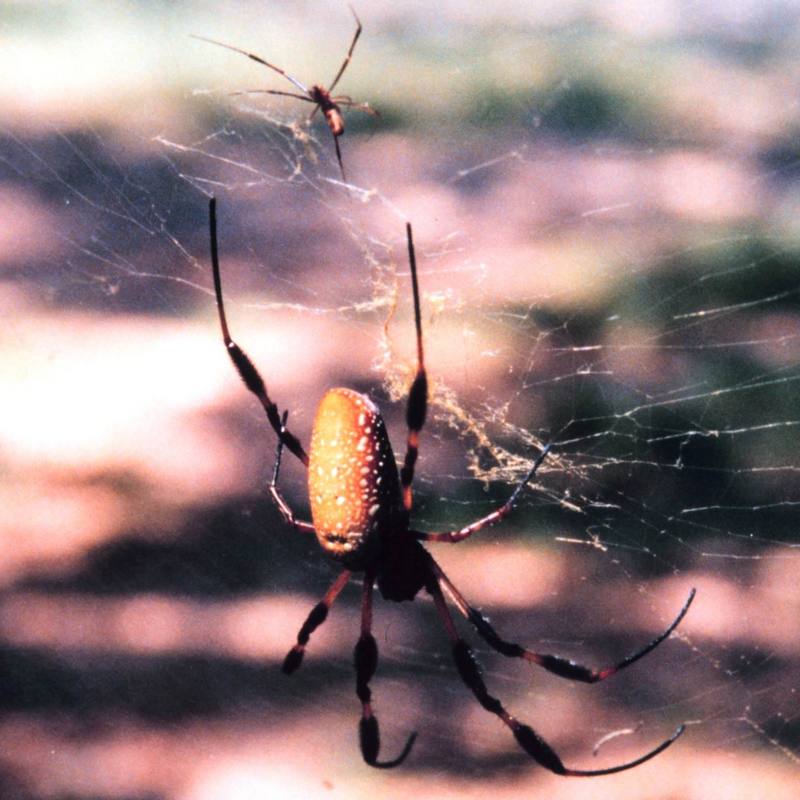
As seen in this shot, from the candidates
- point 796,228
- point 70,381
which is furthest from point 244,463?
point 796,228

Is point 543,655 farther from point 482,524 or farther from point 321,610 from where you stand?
point 321,610

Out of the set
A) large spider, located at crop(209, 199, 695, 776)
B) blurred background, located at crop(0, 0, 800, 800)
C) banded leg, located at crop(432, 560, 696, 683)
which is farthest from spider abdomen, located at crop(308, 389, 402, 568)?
blurred background, located at crop(0, 0, 800, 800)

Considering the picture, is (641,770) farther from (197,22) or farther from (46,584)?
(197,22)

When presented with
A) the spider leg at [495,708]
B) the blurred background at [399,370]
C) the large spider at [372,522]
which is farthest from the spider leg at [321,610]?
the blurred background at [399,370]

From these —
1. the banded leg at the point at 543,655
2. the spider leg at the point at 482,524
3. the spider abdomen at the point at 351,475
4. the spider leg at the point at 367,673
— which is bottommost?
the spider leg at the point at 367,673

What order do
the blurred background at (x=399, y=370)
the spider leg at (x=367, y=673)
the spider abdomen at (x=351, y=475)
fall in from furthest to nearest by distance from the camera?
1. the blurred background at (x=399, y=370)
2. the spider leg at (x=367, y=673)
3. the spider abdomen at (x=351, y=475)

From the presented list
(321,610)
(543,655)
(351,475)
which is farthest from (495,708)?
(351,475)

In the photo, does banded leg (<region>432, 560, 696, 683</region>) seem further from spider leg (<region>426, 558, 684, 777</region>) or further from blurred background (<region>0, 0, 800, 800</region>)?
blurred background (<region>0, 0, 800, 800</region>)

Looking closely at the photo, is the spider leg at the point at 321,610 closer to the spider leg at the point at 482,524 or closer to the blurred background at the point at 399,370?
the spider leg at the point at 482,524
